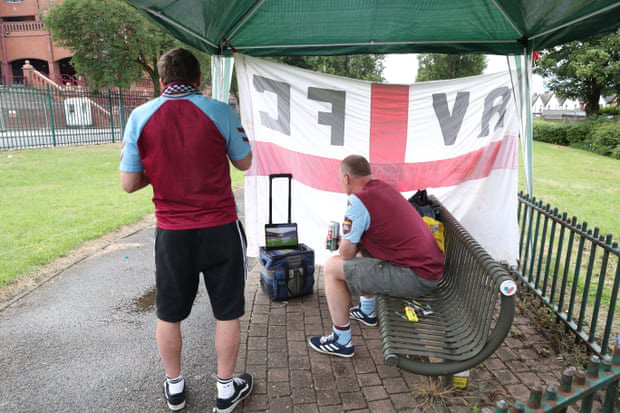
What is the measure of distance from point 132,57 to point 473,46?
18.7 metres

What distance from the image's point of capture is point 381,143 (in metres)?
4.45

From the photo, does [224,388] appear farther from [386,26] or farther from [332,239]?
[386,26]

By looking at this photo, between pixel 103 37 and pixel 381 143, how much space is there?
61.5ft

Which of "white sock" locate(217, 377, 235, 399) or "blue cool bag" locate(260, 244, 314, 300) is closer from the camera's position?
"white sock" locate(217, 377, 235, 399)

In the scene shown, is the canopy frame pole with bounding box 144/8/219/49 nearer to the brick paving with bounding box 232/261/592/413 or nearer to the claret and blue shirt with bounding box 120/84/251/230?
the claret and blue shirt with bounding box 120/84/251/230

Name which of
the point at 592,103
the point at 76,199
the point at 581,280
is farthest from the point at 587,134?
the point at 76,199

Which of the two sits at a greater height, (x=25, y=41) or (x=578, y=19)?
(x=25, y=41)

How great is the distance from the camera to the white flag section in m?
4.30

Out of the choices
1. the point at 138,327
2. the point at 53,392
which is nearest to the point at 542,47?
the point at 138,327

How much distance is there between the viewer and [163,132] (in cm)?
205

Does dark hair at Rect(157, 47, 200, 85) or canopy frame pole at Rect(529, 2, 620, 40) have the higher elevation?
canopy frame pole at Rect(529, 2, 620, 40)

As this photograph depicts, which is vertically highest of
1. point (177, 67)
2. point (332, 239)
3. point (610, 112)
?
point (610, 112)

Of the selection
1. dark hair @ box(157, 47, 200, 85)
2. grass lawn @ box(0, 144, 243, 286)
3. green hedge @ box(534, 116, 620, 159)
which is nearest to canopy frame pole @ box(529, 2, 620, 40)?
dark hair @ box(157, 47, 200, 85)

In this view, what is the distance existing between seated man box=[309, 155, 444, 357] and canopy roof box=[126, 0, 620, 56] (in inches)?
62.9
